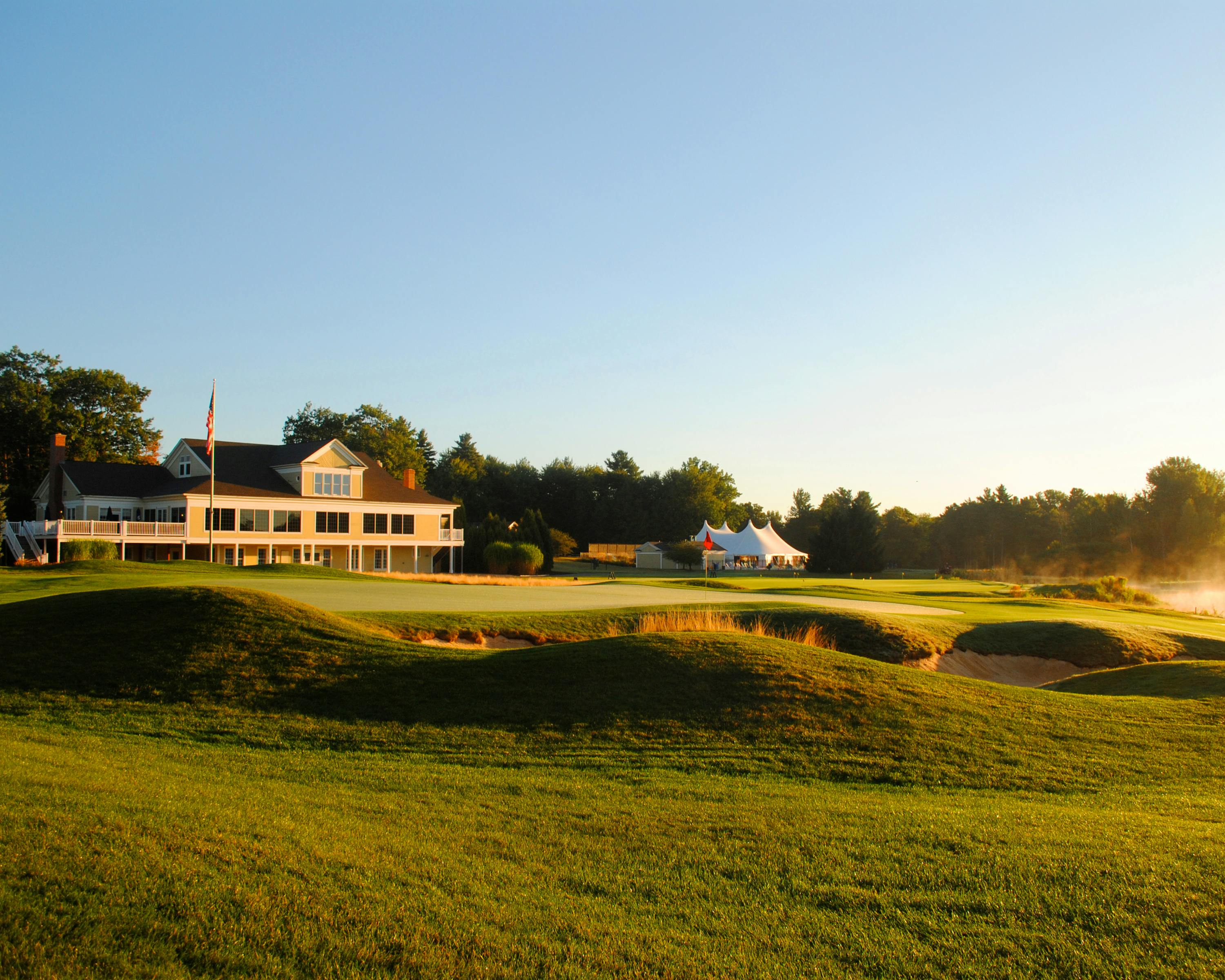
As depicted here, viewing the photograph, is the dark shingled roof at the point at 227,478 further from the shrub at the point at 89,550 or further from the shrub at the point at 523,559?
the shrub at the point at 89,550

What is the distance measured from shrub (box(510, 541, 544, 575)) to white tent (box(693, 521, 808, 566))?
21.7 m

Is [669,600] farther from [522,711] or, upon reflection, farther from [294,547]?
[294,547]

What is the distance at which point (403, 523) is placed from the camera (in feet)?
183

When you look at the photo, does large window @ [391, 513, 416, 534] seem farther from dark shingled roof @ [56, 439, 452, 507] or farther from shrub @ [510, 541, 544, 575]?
shrub @ [510, 541, 544, 575]

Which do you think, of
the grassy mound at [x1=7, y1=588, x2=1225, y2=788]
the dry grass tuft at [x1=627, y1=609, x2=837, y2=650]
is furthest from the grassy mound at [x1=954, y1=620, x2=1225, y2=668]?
the grassy mound at [x1=7, y1=588, x2=1225, y2=788]

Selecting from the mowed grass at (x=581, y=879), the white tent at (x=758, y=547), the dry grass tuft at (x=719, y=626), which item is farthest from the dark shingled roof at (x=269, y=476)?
the mowed grass at (x=581, y=879)

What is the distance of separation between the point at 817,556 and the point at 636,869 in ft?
221

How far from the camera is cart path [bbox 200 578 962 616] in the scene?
19.1 m

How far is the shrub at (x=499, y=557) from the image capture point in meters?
53.9

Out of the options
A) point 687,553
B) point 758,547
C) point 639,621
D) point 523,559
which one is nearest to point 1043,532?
point 758,547

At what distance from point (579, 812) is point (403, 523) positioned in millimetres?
50295

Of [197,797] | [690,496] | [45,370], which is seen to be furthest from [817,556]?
[197,797]

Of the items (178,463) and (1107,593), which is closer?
(1107,593)

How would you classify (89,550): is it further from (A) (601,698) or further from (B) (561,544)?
(B) (561,544)
